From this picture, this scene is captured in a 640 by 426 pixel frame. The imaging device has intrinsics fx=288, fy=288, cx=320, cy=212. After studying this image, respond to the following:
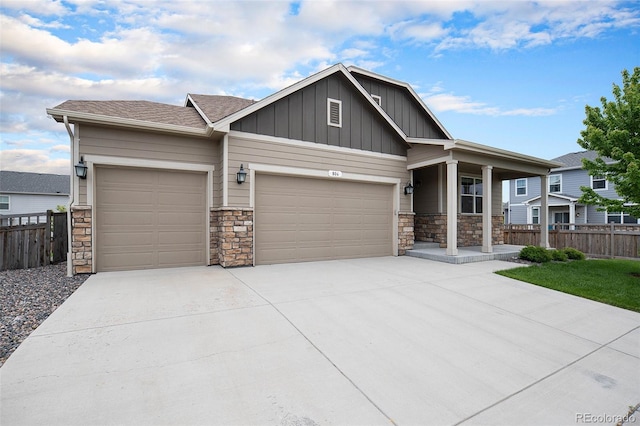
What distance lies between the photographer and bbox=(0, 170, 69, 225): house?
20.0 metres

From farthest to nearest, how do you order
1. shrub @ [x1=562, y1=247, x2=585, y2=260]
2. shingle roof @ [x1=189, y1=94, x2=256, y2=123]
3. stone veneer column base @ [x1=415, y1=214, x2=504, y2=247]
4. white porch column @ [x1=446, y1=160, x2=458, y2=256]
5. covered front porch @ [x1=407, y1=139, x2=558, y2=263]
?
1. stone veneer column base @ [x1=415, y1=214, x2=504, y2=247]
2. shrub @ [x1=562, y1=247, x2=585, y2=260]
3. covered front porch @ [x1=407, y1=139, x2=558, y2=263]
4. white porch column @ [x1=446, y1=160, x2=458, y2=256]
5. shingle roof @ [x1=189, y1=94, x2=256, y2=123]

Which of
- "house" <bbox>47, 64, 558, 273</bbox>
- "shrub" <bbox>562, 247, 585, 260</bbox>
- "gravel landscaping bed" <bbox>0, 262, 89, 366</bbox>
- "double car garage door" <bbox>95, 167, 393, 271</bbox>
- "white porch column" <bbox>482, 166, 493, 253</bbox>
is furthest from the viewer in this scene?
"shrub" <bbox>562, 247, 585, 260</bbox>

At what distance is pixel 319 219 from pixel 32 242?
7117 mm

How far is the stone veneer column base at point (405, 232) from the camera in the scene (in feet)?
30.7

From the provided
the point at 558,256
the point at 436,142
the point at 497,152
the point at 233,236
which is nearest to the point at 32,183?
the point at 233,236

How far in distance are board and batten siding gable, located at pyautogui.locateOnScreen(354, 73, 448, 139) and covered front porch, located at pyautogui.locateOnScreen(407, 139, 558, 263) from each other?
201 centimetres

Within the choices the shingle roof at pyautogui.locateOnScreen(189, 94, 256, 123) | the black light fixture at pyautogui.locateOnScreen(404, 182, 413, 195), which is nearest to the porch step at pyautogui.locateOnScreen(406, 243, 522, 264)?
the black light fixture at pyautogui.locateOnScreen(404, 182, 413, 195)

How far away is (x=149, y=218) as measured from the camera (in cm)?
674

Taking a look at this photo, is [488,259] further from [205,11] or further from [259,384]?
[205,11]

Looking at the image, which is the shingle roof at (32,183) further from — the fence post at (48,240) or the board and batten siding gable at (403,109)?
the board and batten siding gable at (403,109)

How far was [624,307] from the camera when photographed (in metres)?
4.65

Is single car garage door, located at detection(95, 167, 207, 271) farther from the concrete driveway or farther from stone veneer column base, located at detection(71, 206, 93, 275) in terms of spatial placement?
the concrete driveway

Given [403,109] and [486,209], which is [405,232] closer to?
[486,209]

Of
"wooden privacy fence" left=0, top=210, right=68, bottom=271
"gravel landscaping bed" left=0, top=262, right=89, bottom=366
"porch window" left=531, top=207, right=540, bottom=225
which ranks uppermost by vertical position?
"porch window" left=531, top=207, right=540, bottom=225
